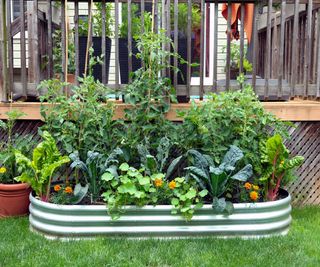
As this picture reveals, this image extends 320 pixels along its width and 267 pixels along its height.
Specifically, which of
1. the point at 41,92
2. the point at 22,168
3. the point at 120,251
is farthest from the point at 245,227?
the point at 41,92

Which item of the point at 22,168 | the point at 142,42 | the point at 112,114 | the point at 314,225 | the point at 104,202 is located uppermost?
the point at 142,42

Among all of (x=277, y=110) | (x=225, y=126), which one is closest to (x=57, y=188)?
(x=225, y=126)

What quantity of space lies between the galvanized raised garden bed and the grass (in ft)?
0.25

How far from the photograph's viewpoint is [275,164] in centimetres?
383

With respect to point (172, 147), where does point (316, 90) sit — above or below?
above

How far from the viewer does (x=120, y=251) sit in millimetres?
3262

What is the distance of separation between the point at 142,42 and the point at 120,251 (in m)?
1.74

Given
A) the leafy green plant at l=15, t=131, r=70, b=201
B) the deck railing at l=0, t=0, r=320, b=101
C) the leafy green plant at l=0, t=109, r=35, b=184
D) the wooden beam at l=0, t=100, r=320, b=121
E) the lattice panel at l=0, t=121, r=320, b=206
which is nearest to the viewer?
the leafy green plant at l=15, t=131, r=70, b=201

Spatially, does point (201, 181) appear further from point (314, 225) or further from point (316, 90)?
point (316, 90)

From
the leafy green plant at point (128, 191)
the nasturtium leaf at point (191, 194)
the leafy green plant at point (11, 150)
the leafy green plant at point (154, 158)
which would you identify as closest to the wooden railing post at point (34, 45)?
the leafy green plant at point (11, 150)

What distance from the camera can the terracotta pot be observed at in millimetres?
3973

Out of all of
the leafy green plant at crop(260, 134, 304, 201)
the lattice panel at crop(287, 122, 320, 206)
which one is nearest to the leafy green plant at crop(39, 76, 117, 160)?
the leafy green plant at crop(260, 134, 304, 201)

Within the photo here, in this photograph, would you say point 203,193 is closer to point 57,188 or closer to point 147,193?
point 147,193

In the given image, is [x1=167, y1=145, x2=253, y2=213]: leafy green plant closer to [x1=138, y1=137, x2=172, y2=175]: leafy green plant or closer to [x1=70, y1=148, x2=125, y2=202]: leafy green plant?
[x1=138, y1=137, x2=172, y2=175]: leafy green plant
